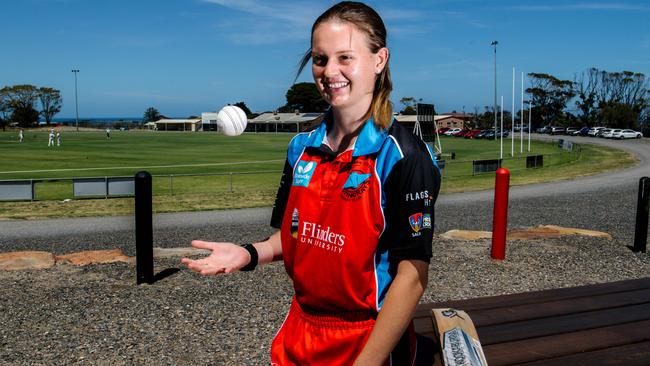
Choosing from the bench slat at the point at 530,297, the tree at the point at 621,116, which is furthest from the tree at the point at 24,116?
the bench slat at the point at 530,297

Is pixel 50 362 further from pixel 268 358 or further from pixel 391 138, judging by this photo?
pixel 391 138

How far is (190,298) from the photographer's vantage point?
6488mm

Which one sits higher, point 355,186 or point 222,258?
point 355,186

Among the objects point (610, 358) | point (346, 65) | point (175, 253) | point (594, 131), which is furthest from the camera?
point (594, 131)

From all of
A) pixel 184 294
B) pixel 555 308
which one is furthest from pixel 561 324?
pixel 184 294

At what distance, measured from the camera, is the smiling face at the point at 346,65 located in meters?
1.83

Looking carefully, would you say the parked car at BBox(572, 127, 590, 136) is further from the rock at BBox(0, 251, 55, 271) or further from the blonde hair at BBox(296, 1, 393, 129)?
the blonde hair at BBox(296, 1, 393, 129)

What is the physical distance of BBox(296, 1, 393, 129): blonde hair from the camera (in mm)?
1823

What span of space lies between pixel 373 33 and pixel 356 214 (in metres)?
0.54

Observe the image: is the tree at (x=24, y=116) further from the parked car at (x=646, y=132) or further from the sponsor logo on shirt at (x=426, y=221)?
the sponsor logo on shirt at (x=426, y=221)

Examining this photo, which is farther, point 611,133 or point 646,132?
point 646,132

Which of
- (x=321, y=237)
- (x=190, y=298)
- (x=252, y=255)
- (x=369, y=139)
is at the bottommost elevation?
(x=190, y=298)

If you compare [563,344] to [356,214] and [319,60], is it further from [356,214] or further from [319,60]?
[319,60]

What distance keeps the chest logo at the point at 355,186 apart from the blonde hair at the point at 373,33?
168 mm
